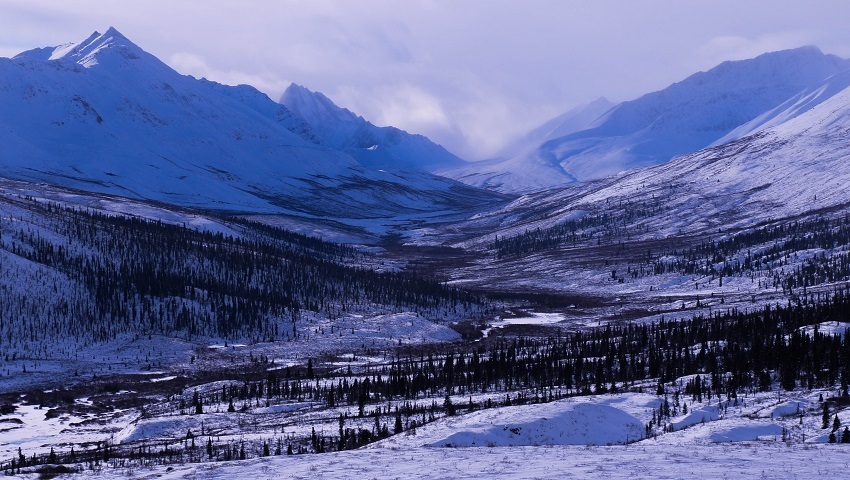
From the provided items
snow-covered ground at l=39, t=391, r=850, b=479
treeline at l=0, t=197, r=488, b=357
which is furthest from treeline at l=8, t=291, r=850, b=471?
treeline at l=0, t=197, r=488, b=357

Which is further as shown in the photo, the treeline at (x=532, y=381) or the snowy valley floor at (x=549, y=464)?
the treeline at (x=532, y=381)

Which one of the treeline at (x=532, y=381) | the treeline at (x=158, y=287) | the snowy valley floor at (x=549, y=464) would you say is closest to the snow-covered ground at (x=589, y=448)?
the snowy valley floor at (x=549, y=464)

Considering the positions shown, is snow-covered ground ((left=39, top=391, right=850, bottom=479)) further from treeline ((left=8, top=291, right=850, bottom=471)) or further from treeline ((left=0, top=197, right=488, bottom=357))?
treeline ((left=0, top=197, right=488, bottom=357))

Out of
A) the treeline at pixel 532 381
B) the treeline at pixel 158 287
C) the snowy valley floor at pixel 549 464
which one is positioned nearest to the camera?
the snowy valley floor at pixel 549 464

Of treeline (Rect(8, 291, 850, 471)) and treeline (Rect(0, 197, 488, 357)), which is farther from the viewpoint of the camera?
treeline (Rect(0, 197, 488, 357))

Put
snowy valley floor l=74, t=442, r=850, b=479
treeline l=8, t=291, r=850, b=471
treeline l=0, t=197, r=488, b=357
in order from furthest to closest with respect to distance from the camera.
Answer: treeline l=0, t=197, r=488, b=357, treeline l=8, t=291, r=850, b=471, snowy valley floor l=74, t=442, r=850, b=479

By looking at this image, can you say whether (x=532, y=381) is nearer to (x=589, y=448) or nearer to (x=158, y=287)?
(x=589, y=448)

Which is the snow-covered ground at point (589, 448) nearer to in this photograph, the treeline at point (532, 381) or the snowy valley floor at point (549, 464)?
the snowy valley floor at point (549, 464)

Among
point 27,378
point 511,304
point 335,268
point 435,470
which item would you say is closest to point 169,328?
point 27,378

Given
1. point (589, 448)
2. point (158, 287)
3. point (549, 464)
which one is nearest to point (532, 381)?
point (589, 448)

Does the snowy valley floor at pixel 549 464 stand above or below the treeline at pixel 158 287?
below

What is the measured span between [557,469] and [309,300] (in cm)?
10807

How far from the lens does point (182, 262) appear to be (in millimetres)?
137875

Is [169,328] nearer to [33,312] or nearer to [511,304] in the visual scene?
[33,312]
